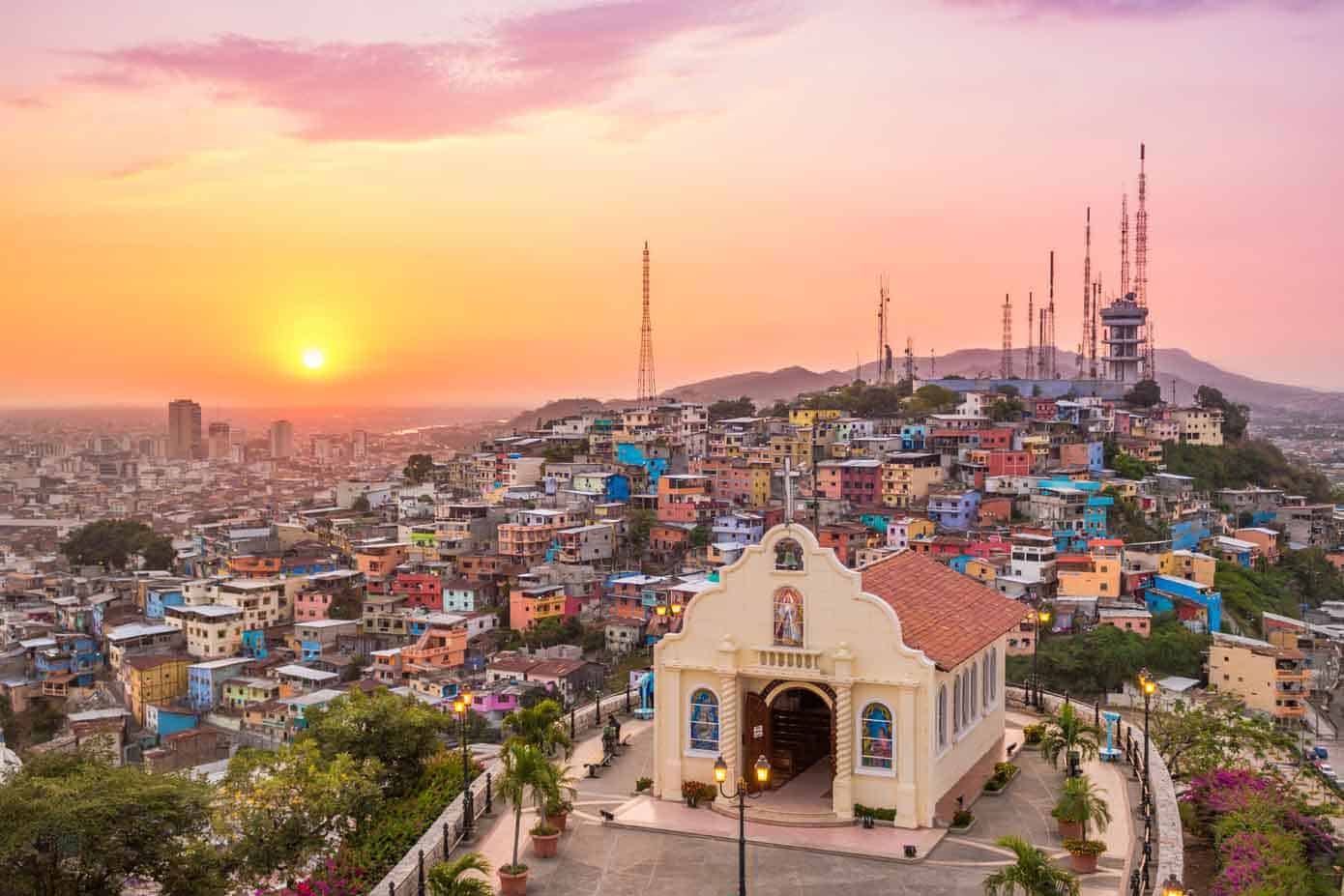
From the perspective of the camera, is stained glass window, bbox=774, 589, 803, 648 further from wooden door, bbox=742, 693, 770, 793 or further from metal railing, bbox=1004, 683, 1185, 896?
metal railing, bbox=1004, 683, 1185, 896

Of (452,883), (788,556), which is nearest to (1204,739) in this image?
(788,556)

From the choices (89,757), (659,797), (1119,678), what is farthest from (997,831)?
(1119,678)

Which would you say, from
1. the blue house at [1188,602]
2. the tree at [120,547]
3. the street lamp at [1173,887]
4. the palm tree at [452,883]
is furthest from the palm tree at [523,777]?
the tree at [120,547]

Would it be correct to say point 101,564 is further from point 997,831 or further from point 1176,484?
point 997,831

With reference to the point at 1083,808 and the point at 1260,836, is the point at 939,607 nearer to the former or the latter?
the point at 1083,808

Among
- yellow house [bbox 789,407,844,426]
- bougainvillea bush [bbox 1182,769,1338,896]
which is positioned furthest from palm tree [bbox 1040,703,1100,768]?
yellow house [bbox 789,407,844,426]
